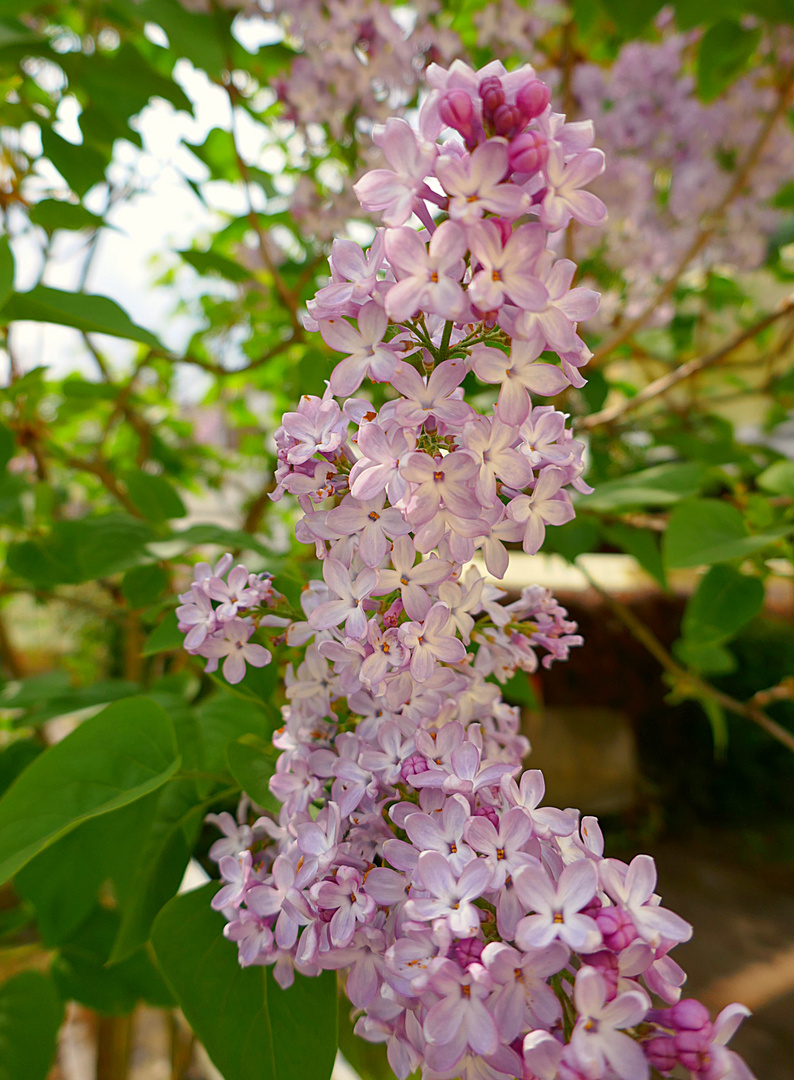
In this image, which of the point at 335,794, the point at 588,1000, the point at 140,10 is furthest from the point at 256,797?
the point at 140,10

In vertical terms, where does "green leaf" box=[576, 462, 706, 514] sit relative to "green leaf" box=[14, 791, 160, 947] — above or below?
above

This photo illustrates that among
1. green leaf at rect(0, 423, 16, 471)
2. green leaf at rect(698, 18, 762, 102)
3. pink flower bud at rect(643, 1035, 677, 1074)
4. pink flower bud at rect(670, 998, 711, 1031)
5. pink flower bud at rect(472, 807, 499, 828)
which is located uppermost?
green leaf at rect(698, 18, 762, 102)

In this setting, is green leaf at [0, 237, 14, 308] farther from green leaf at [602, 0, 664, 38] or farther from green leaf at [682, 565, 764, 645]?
green leaf at [602, 0, 664, 38]

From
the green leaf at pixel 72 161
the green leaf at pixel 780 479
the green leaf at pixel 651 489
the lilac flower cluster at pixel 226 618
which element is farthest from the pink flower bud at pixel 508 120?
the green leaf at pixel 72 161

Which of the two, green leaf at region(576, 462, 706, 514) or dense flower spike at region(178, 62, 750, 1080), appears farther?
green leaf at region(576, 462, 706, 514)

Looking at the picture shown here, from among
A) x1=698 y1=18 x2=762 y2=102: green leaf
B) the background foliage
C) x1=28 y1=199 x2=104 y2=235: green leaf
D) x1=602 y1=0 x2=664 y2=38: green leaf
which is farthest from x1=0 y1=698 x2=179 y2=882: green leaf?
x1=698 y1=18 x2=762 y2=102: green leaf

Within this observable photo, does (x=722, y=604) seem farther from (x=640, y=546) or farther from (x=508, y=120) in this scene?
(x=508, y=120)
